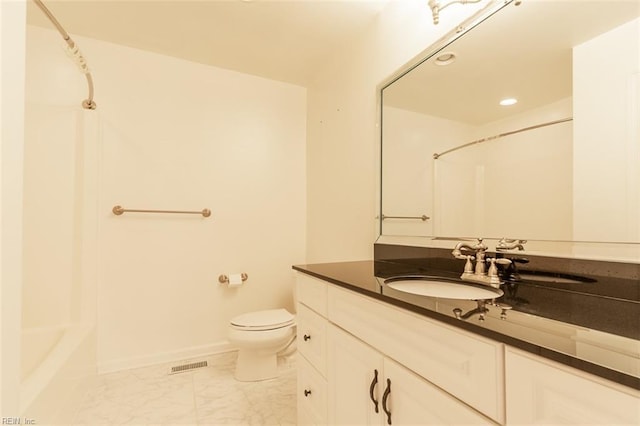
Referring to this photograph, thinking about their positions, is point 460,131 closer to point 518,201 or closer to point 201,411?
point 518,201

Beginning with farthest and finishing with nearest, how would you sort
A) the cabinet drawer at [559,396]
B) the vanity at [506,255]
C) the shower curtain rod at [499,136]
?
the shower curtain rod at [499,136], the vanity at [506,255], the cabinet drawer at [559,396]

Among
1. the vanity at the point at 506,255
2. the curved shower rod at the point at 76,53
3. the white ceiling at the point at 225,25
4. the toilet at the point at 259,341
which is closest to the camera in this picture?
the vanity at the point at 506,255

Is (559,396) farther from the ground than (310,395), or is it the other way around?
(559,396)

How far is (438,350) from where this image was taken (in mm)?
648

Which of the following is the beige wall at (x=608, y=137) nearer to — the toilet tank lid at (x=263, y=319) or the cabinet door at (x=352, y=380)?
the cabinet door at (x=352, y=380)

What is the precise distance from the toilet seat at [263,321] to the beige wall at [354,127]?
517mm

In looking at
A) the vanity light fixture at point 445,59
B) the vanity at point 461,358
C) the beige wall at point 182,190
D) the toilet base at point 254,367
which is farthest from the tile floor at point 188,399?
the vanity light fixture at point 445,59

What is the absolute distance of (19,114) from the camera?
2.00ft

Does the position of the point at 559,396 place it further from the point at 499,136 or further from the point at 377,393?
the point at 499,136

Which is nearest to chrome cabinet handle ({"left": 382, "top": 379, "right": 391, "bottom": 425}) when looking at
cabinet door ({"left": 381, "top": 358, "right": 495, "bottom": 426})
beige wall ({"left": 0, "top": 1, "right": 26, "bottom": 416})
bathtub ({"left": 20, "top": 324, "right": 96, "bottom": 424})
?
cabinet door ({"left": 381, "top": 358, "right": 495, "bottom": 426})

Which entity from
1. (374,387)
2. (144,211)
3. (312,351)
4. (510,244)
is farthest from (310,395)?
(144,211)

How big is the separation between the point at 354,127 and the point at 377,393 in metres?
1.47

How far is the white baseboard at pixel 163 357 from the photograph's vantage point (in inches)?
75.4

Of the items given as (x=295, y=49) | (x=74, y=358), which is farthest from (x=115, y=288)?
(x=295, y=49)
